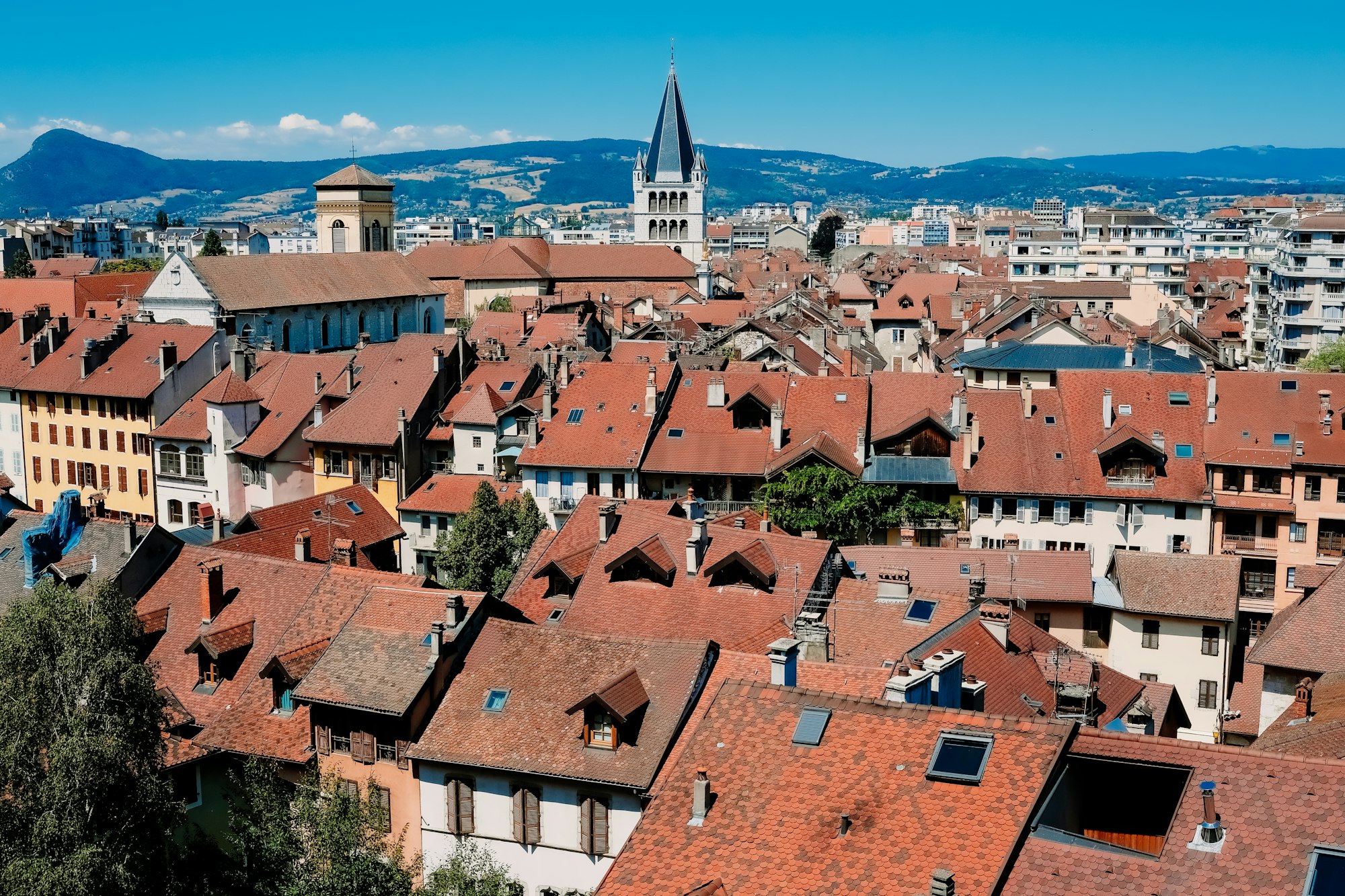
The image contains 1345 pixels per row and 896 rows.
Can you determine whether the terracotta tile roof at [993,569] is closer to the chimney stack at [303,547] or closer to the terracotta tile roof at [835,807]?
the chimney stack at [303,547]

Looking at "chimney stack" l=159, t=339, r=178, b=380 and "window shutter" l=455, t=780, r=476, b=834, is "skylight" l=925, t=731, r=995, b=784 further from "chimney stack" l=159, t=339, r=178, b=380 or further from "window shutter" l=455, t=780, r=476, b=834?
"chimney stack" l=159, t=339, r=178, b=380

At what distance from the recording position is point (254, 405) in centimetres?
6888

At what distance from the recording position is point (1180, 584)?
45625 mm

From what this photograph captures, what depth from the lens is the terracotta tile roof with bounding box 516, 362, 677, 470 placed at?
59.2 m

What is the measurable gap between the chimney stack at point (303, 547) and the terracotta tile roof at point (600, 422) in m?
15.3

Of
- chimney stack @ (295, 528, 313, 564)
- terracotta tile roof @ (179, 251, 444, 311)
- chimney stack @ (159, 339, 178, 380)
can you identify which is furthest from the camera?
terracotta tile roof @ (179, 251, 444, 311)

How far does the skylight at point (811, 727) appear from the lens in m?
23.1

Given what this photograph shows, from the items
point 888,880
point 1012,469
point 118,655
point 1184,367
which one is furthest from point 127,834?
point 1184,367

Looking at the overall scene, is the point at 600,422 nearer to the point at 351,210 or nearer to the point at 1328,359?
the point at 1328,359

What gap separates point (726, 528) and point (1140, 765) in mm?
19942

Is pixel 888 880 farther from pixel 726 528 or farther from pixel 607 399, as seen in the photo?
pixel 607 399

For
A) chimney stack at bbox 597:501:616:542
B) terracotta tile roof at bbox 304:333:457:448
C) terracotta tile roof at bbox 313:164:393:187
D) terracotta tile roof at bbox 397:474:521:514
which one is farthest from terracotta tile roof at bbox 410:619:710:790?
terracotta tile roof at bbox 313:164:393:187

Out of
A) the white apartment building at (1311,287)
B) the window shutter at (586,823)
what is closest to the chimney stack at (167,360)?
the window shutter at (586,823)

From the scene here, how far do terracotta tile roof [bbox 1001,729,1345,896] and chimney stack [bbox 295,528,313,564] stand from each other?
88.1ft
